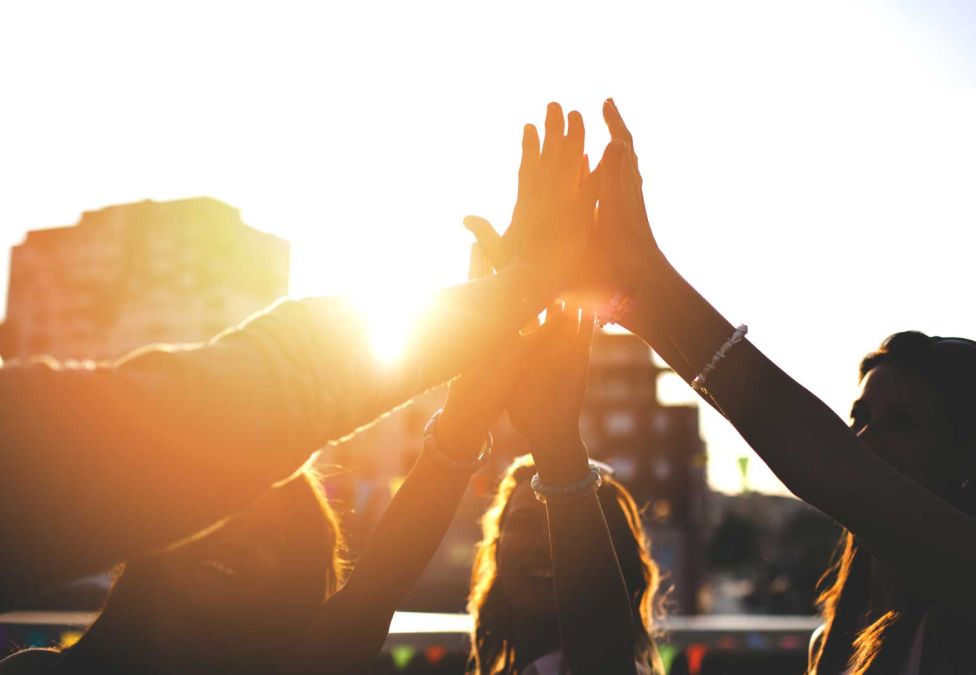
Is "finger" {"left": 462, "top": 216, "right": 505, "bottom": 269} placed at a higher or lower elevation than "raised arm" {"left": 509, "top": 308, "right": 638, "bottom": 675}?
higher

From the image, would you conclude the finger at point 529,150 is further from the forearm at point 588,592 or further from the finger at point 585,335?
the forearm at point 588,592

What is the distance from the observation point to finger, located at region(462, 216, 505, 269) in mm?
2488

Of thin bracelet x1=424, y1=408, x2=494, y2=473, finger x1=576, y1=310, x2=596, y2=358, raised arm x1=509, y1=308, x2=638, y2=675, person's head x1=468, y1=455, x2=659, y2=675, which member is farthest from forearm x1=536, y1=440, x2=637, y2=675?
person's head x1=468, y1=455, x2=659, y2=675

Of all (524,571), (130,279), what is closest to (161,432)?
(524,571)

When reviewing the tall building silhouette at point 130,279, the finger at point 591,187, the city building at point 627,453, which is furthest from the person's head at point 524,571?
the tall building silhouette at point 130,279

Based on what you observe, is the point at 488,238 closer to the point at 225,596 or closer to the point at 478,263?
the point at 478,263

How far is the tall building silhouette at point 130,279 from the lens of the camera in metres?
78.7

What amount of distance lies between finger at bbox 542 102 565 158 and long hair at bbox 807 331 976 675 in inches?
51.8

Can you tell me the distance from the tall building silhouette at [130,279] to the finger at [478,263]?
79202 mm

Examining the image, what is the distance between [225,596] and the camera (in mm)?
2277

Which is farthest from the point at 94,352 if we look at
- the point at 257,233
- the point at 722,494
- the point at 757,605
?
the point at 722,494

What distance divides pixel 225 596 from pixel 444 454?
78cm

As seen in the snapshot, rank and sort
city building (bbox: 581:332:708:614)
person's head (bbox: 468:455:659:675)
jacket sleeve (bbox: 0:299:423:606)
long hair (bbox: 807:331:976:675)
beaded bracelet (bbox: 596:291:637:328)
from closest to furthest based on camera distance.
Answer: jacket sleeve (bbox: 0:299:423:606), beaded bracelet (bbox: 596:291:637:328), long hair (bbox: 807:331:976:675), person's head (bbox: 468:455:659:675), city building (bbox: 581:332:708:614)

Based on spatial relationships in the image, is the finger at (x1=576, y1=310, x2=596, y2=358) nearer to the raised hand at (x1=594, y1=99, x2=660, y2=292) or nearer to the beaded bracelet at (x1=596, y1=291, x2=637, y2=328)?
the beaded bracelet at (x1=596, y1=291, x2=637, y2=328)
